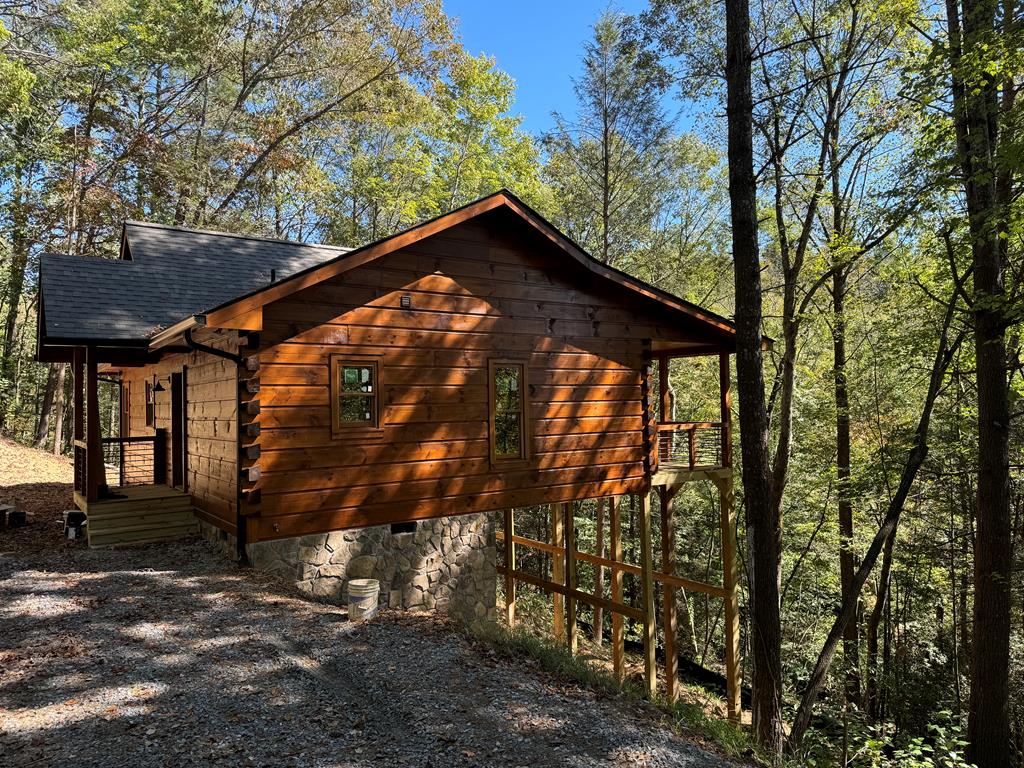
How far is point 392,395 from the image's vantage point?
26.1 feet

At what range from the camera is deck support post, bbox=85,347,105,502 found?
367 inches

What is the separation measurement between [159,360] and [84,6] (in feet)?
50.2

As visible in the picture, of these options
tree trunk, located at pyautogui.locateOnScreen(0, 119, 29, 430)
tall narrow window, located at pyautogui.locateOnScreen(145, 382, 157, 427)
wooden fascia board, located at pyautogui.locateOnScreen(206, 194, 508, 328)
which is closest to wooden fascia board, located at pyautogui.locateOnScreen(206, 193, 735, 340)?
wooden fascia board, located at pyautogui.locateOnScreen(206, 194, 508, 328)

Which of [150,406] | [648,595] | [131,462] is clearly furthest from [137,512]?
[648,595]

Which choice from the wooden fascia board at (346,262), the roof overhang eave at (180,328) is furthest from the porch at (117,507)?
the wooden fascia board at (346,262)

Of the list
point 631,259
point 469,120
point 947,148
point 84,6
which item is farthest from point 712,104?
point 84,6

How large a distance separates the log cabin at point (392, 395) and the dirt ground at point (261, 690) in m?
1.23

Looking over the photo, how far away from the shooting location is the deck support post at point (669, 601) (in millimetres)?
10750

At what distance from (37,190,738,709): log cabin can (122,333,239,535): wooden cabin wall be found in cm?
5

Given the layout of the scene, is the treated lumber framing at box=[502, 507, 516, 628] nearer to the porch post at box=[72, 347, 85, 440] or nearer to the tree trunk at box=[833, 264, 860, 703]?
the tree trunk at box=[833, 264, 860, 703]

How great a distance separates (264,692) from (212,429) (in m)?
4.74

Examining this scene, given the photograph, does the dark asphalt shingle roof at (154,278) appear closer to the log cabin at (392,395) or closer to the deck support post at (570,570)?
the log cabin at (392,395)

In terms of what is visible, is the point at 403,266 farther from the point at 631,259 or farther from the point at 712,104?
the point at 631,259

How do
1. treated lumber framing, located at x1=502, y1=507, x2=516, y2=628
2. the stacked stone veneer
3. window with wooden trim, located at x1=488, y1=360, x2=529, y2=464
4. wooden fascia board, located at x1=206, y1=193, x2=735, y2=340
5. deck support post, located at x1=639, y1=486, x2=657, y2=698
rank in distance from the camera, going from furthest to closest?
treated lumber framing, located at x1=502, y1=507, x2=516, y2=628
deck support post, located at x1=639, y1=486, x2=657, y2=698
window with wooden trim, located at x1=488, y1=360, x2=529, y2=464
the stacked stone veneer
wooden fascia board, located at x1=206, y1=193, x2=735, y2=340
